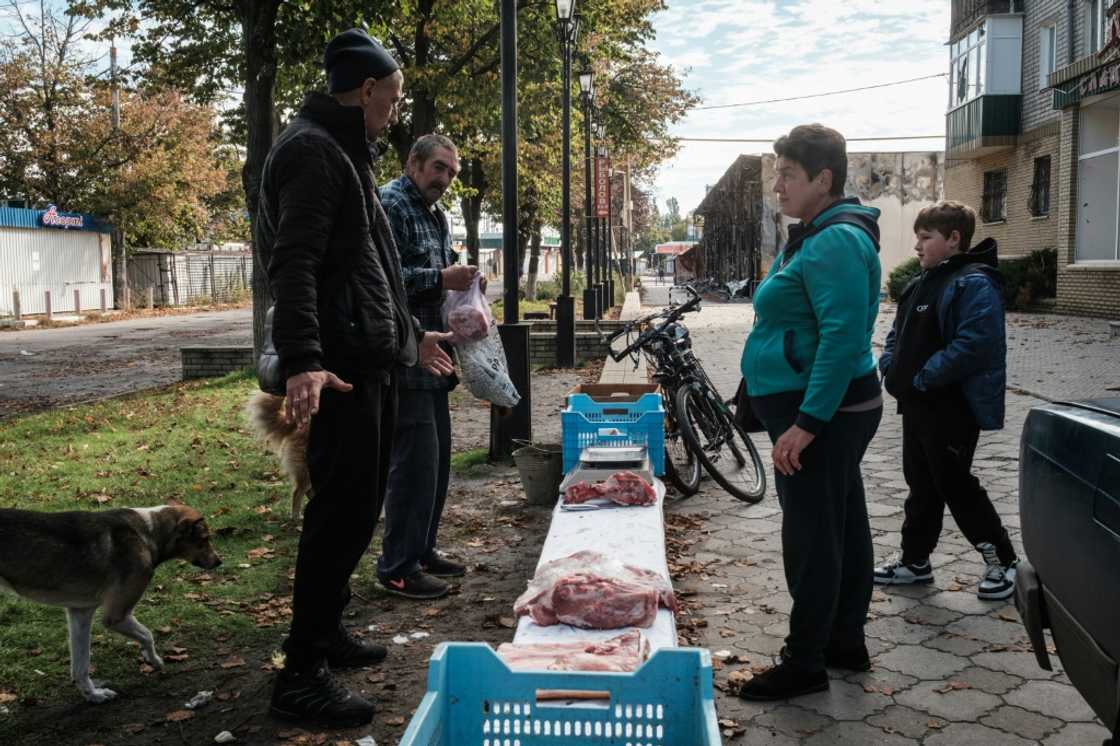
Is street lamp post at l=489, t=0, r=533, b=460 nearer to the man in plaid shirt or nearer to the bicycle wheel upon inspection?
the bicycle wheel

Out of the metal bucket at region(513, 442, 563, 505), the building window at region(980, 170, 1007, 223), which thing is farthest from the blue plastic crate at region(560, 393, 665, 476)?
the building window at region(980, 170, 1007, 223)

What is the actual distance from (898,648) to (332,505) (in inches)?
104

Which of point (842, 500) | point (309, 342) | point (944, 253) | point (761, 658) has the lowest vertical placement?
point (761, 658)

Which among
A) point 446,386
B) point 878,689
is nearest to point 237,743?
point 446,386

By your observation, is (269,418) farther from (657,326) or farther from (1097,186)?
(1097,186)

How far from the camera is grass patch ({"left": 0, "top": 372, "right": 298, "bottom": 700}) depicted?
15.3 feet

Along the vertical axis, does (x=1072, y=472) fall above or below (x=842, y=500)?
above

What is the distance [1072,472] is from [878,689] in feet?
5.87

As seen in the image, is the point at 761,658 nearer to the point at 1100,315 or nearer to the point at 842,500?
the point at 842,500

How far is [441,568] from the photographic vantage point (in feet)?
18.9

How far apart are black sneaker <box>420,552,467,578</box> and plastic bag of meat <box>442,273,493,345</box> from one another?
4.20ft

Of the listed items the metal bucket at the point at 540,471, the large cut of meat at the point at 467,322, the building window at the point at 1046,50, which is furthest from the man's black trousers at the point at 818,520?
the building window at the point at 1046,50

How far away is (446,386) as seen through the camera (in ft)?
17.4

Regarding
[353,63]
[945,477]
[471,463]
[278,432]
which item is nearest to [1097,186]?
[471,463]
